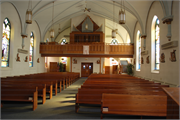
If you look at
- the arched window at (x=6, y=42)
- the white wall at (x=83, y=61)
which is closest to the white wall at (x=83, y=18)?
the white wall at (x=83, y=61)

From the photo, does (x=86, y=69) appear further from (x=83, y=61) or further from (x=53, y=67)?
(x=53, y=67)

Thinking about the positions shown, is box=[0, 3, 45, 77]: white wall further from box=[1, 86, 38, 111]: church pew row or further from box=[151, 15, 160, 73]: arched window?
box=[151, 15, 160, 73]: arched window

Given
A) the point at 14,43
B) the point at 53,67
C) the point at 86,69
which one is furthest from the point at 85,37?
the point at 14,43

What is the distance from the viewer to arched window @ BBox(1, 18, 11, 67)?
1063 cm

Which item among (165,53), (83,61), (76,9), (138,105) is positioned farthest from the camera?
(83,61)

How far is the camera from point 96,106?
15.5 ft

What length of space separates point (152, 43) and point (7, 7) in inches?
406

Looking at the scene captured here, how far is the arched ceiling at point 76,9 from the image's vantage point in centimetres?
1142

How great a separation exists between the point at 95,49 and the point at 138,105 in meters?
12.0

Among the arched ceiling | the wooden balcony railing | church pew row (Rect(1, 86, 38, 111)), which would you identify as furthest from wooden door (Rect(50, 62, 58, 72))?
church pew row (Rect(1, 86, 38, 111))

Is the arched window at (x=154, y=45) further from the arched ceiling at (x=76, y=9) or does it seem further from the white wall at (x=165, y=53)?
the arched ceiling at (x=76, y=9)

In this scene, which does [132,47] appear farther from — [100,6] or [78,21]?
[78,21]

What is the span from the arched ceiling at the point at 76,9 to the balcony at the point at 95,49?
162cm

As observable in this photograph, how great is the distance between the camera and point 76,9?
669 inches
